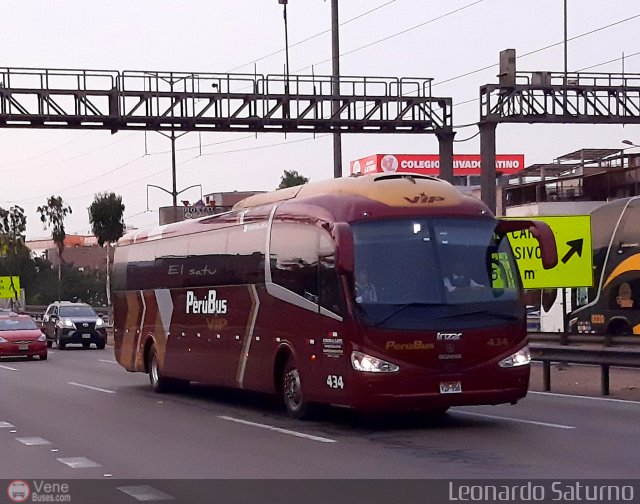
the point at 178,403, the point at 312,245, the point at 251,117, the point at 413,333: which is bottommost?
the point at 178,403

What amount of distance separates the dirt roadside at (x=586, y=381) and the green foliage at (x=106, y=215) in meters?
56.6

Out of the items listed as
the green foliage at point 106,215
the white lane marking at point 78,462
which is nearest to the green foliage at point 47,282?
the green foliage at point 106,215

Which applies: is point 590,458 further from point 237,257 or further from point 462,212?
point 237,257

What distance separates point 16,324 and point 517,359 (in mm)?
25215

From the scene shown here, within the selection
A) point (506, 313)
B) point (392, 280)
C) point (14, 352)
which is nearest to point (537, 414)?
point (506, 313)

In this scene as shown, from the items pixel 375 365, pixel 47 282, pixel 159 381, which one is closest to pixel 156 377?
pixel 159 381

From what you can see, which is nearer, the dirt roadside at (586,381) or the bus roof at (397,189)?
the bus roof at (397,189)

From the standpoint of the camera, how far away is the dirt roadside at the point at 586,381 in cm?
2145

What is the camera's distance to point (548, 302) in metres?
36.0

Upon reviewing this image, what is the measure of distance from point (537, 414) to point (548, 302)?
62.3ft

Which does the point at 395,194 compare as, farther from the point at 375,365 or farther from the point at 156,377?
the point at 156,377

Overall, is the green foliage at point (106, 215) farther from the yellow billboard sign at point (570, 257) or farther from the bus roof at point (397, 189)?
the bus roof at point (397, 189)

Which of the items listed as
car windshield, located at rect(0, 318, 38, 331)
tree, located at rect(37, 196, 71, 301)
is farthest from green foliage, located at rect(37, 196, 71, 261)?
car windshield, located at rect(0, 318, 38, 331)
